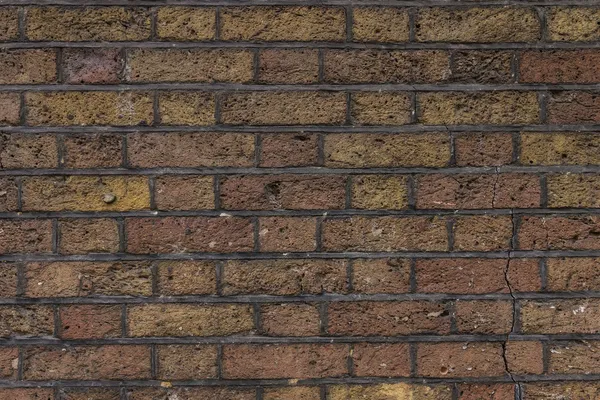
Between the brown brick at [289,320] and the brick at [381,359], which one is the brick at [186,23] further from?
the brick at [381,359]

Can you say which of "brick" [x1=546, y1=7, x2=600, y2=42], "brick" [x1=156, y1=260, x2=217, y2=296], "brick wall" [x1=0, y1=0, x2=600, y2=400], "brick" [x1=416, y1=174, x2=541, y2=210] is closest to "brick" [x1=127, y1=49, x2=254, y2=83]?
"brick wall" [x1=0, y1=0, x2=600, y2=400]

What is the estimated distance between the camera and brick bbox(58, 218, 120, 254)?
165 cm


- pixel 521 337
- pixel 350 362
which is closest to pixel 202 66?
pixel 350 362

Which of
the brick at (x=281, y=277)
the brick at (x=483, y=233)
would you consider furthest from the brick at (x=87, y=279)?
the brick at (x=483, y=233)

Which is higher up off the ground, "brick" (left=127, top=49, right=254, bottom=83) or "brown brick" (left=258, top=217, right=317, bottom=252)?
"brick" (left=127, top=49, right=254, bottom=83)

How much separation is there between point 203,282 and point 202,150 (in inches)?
14.6

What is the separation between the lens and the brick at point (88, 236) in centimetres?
165

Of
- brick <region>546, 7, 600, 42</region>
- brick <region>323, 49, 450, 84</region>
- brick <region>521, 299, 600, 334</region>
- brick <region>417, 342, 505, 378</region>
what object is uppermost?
brick <region>546, 7, 600, 42</region>

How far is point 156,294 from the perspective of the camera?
1660 mm

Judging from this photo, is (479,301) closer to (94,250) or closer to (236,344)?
(236,344)

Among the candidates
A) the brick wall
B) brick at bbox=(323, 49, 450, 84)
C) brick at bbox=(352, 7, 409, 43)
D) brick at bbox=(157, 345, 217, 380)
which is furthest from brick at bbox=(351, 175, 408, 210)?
brick at bbox=(157, 345, 217, 380)

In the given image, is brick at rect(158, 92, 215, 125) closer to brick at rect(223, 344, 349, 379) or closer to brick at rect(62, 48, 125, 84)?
brick at rect(62, 48, 125, 84)

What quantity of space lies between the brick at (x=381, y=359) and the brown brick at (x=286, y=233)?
0.33 metres

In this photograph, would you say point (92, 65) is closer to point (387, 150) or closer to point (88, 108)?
point (88, 108)
